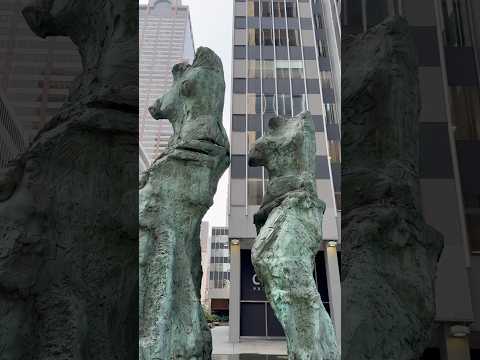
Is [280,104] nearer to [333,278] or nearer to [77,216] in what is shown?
[333,278]

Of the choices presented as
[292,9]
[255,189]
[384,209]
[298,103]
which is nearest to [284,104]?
[298,103]

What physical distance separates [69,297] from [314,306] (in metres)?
2.26

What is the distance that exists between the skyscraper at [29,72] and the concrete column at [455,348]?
160 centimetres

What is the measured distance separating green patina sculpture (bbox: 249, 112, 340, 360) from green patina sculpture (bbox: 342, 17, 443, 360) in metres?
2.16

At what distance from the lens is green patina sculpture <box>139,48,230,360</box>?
159 inches

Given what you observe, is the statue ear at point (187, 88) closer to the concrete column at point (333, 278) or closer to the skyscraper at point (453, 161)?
the skyscraper at point (453, 161)

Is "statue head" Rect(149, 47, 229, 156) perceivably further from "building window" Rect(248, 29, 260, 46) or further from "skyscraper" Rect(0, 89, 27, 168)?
"building window" Rect(248, 29, 260, 46)

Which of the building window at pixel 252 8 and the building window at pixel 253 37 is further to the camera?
the building window at pixel 253 37

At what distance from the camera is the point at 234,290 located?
508 inches

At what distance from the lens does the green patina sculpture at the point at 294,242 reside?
12.6ft

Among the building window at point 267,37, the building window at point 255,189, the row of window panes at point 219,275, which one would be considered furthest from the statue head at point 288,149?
the row of window panes at point 219,275

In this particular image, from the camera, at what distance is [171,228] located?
14.2 feet

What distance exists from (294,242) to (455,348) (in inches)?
99.5

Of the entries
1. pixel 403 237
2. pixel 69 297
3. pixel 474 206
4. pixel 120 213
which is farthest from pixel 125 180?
pixel 474 206
